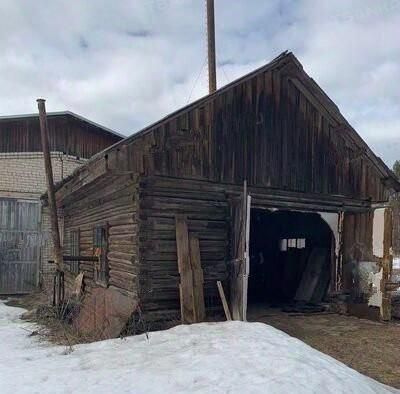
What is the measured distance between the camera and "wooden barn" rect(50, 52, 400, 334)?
27.7ft

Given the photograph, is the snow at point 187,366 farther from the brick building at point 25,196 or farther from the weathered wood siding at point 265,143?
the brick building at point 25,196

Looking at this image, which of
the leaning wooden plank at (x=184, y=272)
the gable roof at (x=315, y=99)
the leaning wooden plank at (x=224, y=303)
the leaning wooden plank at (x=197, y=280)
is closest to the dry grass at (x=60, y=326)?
the leaning wooden plank at (x=184, y=272)

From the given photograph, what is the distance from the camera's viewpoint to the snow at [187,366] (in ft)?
16.6

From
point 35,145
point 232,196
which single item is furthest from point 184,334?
point 35,145

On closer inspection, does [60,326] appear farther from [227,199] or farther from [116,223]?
[227,199]

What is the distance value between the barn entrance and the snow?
571cm

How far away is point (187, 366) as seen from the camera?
570 centimetres

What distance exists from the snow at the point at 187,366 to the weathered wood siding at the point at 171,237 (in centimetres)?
90

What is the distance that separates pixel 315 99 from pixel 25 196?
10.8m

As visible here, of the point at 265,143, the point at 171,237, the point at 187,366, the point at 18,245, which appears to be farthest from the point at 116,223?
the point at 18,245

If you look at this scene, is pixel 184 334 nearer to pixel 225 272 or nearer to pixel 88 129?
pixel 225 272

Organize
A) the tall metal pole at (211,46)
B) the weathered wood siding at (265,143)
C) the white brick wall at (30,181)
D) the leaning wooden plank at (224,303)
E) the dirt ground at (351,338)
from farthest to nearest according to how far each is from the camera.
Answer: the tall metal pole at (211,46) → the white brick wall at (30,181) → the leaning wooden plank at (224,303) → the weathered wood siding at (265,143) → the dirt ground at (351,338)

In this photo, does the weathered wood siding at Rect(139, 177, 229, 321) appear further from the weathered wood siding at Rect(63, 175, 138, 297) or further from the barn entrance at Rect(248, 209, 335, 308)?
the barn entrance at Rect(248, 209, 335, 308)

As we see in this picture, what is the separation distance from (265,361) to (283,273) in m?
9.40
